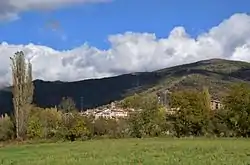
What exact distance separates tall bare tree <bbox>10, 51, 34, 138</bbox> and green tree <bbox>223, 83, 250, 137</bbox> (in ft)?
122

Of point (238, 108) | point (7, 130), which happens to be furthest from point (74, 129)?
point (238, 108)

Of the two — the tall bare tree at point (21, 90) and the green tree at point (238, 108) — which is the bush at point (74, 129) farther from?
the green tree at point (238, 108)

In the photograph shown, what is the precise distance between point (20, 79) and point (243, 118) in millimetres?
40332

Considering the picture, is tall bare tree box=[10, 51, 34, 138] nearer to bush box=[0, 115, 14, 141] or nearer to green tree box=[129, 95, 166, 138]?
bush box=[0, 115, 14, 141]

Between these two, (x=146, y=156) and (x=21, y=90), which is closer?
(x=146, y=156)

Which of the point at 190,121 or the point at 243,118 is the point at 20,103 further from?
the point at 243,118

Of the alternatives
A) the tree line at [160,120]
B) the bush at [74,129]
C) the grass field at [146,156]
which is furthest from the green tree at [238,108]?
the grass field at [146,156]

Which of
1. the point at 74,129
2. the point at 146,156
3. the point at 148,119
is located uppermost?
the point at 148,119

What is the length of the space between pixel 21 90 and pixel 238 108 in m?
39.9

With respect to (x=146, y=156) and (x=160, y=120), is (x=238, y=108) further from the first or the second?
(x=146, y=156)

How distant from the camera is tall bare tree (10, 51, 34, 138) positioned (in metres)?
87.9

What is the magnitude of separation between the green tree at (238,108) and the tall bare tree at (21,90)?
37.1m

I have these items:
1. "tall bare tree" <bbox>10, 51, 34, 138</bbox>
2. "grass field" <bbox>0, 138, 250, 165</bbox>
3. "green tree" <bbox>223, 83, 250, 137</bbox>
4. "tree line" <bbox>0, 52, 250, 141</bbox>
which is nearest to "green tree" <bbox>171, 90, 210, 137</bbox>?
"tree line" <bbox>0, 52, 250, 141</bbox>

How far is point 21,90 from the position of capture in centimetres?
8875
